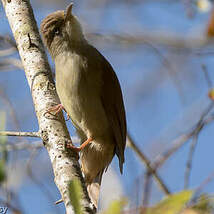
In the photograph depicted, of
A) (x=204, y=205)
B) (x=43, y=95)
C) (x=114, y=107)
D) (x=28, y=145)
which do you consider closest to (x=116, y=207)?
(x=204, y=205)

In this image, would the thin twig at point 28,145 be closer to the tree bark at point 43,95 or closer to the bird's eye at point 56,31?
the tree bark at point 43,95

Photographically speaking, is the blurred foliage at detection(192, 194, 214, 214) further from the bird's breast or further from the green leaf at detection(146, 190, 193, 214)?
the bird's breast

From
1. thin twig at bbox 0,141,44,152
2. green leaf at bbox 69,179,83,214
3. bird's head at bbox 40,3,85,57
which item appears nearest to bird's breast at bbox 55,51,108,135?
bird's head at bbox 40,3,85,57

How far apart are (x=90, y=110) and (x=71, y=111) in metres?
0.17

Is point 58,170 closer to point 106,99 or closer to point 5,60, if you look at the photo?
point 106,99

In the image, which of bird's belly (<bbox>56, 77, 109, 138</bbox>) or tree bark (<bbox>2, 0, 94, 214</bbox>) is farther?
bird's belly (<bbox>56, 77, 109, 138</bbox>)

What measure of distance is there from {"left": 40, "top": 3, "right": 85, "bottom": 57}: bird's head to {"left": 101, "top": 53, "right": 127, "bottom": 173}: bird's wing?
377 millimetres

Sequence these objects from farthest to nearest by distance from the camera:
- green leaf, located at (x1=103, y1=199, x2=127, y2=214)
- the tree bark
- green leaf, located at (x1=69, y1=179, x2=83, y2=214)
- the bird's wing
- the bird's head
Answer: the bird's head, the bird's wing, the tree bark, green leaf, located at (x1=69, y1=179, x2=83, y2=214), green leaf, located at (x1=103, y1=199, x2=127, y2=214)

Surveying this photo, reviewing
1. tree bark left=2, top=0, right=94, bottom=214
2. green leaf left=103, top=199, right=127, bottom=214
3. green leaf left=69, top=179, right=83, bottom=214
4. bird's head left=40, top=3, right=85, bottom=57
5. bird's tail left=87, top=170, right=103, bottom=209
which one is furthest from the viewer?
bird's head left=40, top=3, right=85, bottom=57

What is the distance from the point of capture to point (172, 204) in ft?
4.68

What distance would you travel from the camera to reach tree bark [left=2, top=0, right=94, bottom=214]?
239cm

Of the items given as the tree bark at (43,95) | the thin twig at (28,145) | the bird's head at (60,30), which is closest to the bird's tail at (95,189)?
the thin twig at (28,145)

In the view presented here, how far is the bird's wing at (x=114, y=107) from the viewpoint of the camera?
12.0ft

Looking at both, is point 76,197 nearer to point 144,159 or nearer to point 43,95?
point 43,95
